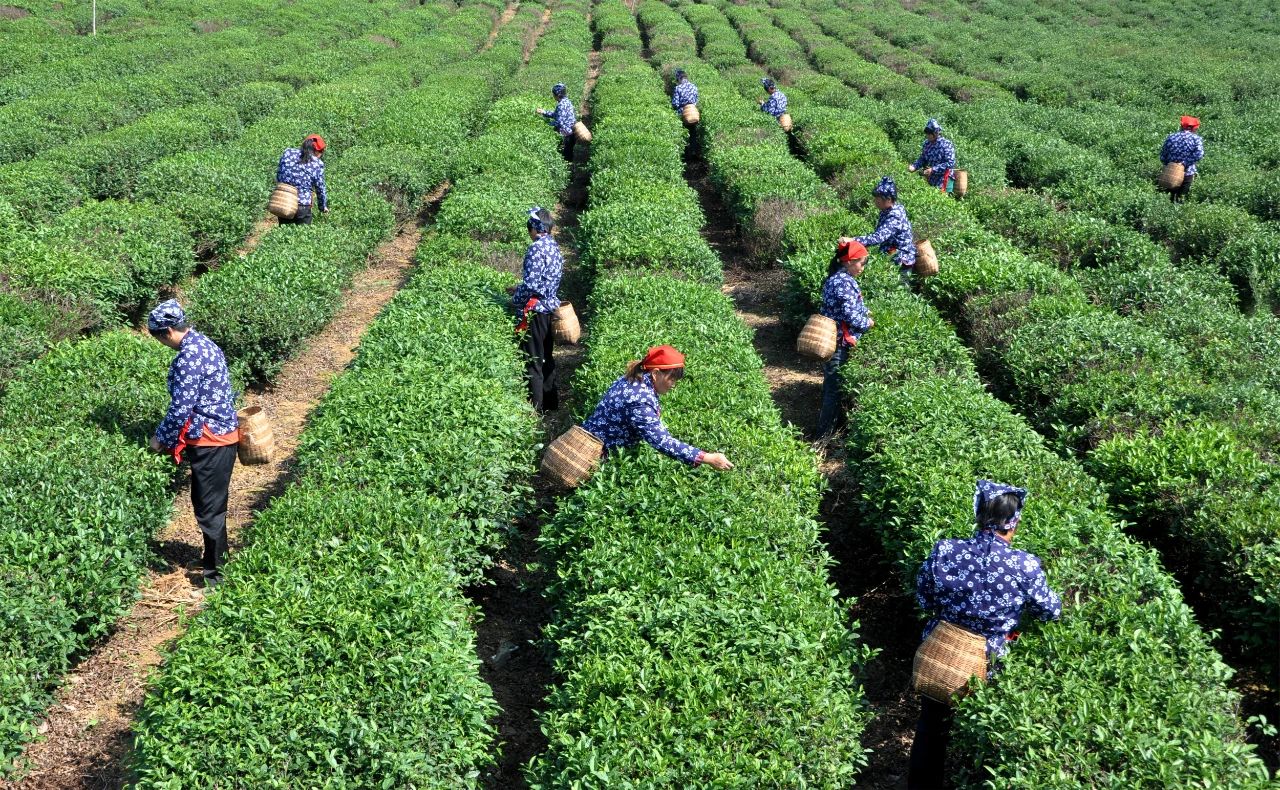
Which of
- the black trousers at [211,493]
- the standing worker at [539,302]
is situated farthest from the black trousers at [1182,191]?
the black trousers at [211,493]

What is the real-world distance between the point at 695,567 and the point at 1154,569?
9.86 ft

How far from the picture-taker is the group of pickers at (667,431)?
18.1 feet

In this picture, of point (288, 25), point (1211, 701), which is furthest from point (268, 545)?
point (288, 25)

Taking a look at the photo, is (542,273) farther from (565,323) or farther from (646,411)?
(646,411)

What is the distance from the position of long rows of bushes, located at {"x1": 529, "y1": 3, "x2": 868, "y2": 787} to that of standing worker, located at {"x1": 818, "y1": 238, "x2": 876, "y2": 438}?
1.28 m

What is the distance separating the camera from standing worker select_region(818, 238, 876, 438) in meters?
9.67

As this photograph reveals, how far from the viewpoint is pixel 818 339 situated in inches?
371

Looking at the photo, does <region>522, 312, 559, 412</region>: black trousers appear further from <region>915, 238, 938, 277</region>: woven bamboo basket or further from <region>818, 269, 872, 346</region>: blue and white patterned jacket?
<region>915, 238, 938, 277</region>: woven bamboo basket

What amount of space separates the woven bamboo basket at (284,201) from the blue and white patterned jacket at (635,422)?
853 centimetres

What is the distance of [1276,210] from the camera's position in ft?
51.1

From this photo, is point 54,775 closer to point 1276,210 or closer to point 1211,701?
point 1211,701

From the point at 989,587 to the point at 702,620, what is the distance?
65.2 inches

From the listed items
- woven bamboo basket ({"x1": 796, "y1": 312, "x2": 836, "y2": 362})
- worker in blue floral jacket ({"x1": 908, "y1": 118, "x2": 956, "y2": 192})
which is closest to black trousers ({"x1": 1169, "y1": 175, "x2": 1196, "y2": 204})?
worker in blue floral jacket ({"x1": 908, "y1": 118, "x2": 956, "y2": 192})

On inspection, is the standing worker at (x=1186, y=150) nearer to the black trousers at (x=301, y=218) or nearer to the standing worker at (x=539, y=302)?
the standing worker at (x=539, y=302)
